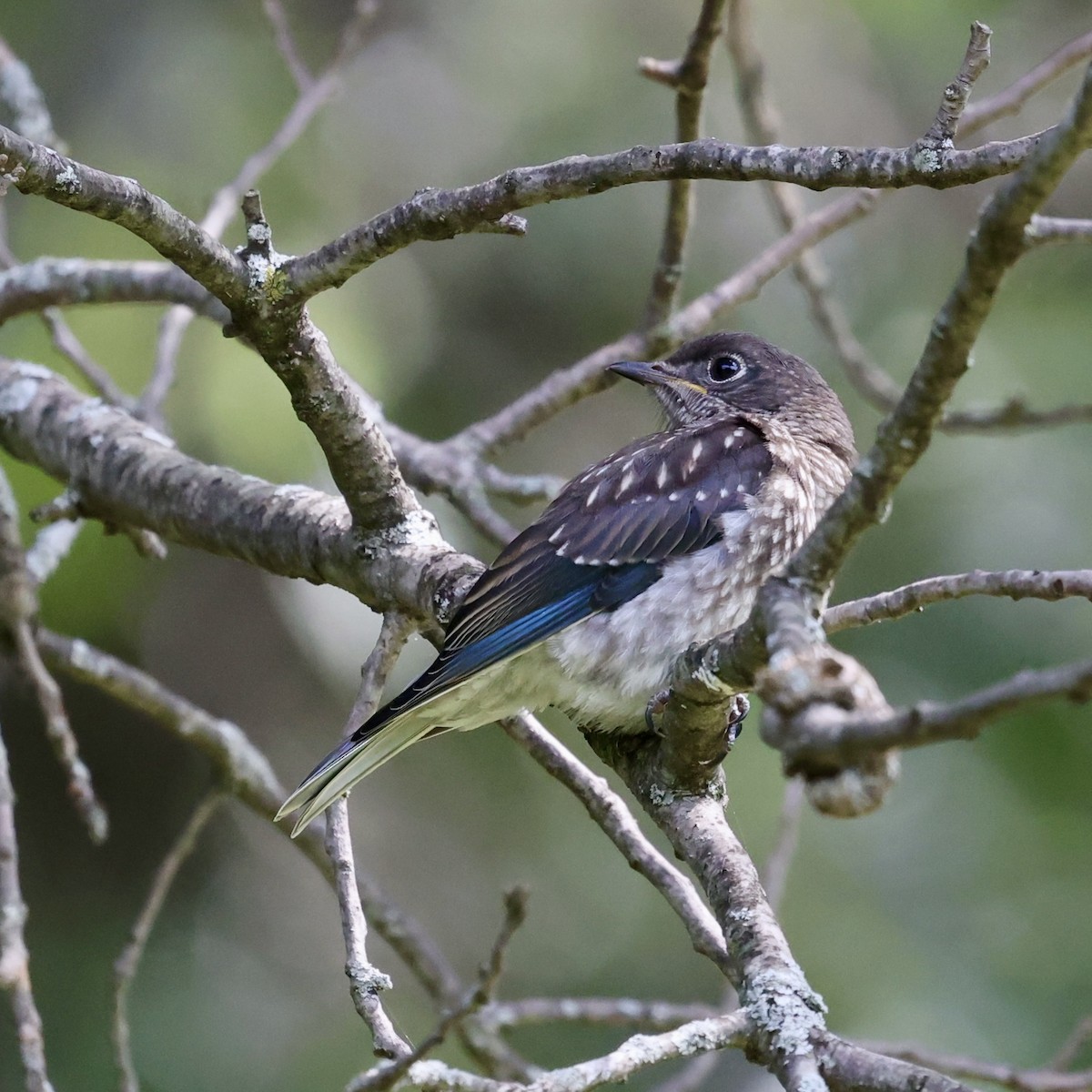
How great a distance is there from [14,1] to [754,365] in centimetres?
399

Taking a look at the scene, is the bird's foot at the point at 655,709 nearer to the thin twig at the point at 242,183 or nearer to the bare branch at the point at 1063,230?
the bare branch at the point at 1063,230

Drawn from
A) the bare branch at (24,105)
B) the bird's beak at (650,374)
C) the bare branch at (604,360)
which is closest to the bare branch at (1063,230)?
the bare branch at (604,360)

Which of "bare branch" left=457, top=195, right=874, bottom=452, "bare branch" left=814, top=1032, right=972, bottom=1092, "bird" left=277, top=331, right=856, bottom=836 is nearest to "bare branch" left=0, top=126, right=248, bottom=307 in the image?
"bird" left=277, top=331, right=856, bottom=836

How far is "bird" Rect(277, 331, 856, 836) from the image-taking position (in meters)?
3.56

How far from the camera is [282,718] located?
6449 millimetres

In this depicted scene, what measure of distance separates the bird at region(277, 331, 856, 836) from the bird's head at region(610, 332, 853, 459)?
414mm

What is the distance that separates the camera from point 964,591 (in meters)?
2.89

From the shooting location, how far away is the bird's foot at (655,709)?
3394mm

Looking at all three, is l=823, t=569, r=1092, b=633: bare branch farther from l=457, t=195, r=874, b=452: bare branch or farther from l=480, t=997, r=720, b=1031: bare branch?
l=457, t=195, r=874, b=452: bare branch

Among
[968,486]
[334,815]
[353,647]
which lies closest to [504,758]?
[353,647]

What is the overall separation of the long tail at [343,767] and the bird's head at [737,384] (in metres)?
1.64

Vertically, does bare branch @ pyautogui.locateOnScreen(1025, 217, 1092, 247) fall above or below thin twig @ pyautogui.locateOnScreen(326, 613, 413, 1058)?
above

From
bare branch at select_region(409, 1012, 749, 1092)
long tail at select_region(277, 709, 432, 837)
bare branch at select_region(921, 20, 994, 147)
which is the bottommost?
bare branch at select_region(409, 1012, 749, 1092)

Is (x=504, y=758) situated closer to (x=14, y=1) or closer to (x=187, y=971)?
(x=187, y=971)
